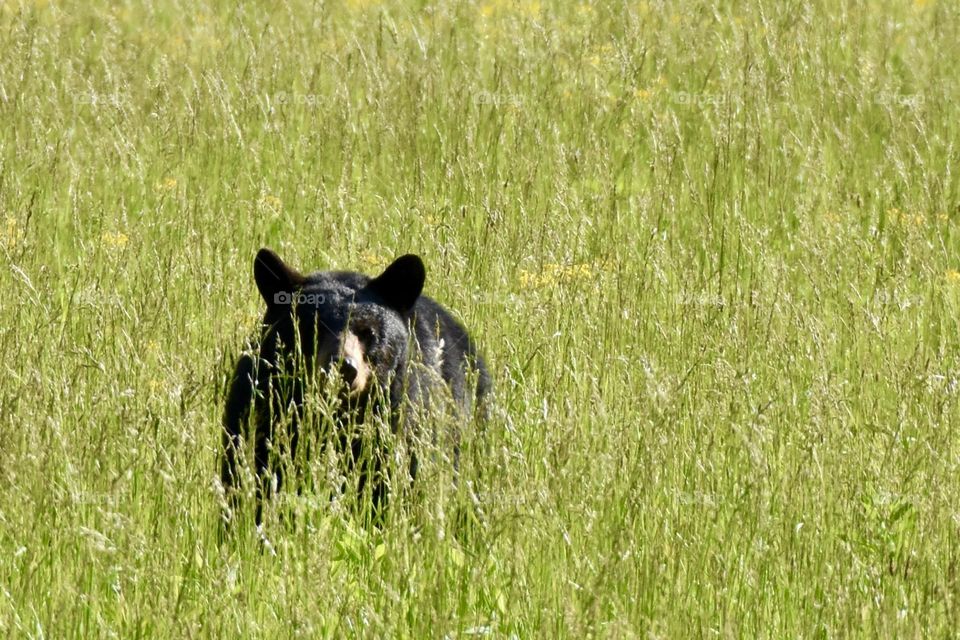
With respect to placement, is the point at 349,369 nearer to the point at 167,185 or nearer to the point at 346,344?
the point at 346,344

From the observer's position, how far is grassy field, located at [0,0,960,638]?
118 inches

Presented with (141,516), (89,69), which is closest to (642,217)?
(141,516)

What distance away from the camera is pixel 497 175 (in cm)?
635

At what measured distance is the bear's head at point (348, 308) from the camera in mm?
4336

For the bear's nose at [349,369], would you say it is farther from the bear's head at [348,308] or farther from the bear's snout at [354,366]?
the bear's head at [348,308]

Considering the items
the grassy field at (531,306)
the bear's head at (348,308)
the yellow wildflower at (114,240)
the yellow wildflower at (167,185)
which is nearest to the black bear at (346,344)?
the bear's head at (348,308)

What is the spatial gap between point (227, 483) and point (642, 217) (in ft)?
7.93

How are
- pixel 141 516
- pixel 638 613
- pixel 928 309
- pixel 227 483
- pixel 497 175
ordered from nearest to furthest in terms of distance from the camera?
pixel 638 613 < pixel 141 516 < pixel 227 483 < pixel 928 309 < pixel 497 175

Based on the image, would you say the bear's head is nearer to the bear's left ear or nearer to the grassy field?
the bear's left ear

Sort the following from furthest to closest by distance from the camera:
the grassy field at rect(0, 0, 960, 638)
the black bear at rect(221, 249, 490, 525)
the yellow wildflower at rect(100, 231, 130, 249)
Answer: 1. the yellow wildflower at rect(100, 231, 130, 249)
2. the black bear at rect(221, 249, 490, 525)
3. the grassy field at rect(0, 0, 960, 638)

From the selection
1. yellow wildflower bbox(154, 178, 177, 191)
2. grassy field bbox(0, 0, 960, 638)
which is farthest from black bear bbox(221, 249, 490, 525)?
yellow wildflower bbox(154, 178, 177, 191)

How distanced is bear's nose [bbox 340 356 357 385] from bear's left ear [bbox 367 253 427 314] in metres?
0.54

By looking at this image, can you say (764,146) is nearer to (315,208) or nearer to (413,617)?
(315,208)

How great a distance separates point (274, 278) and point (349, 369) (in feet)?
2.16
